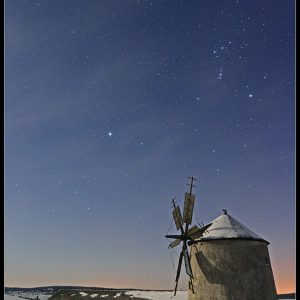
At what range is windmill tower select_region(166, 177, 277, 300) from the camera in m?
15.7

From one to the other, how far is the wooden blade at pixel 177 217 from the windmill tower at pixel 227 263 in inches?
21.3

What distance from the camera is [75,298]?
35094mm

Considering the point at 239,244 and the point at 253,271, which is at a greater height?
the point at 239,244

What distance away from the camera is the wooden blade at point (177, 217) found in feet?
60.7

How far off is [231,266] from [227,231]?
65.4 inches

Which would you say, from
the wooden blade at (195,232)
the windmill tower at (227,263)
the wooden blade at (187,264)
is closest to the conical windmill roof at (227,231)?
the windmill tower at (227,263)

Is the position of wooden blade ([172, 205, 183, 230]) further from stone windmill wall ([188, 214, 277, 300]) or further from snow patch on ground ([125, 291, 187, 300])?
snow patch on ground ([125, 291, 187, 300])

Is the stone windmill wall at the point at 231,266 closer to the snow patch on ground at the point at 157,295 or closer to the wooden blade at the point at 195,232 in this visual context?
the wooden blade at the point at 195,232

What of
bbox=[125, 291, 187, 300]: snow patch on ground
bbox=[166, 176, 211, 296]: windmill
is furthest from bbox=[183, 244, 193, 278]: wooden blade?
bbox=[125, 291, 187, 300]: snow patch on ground
